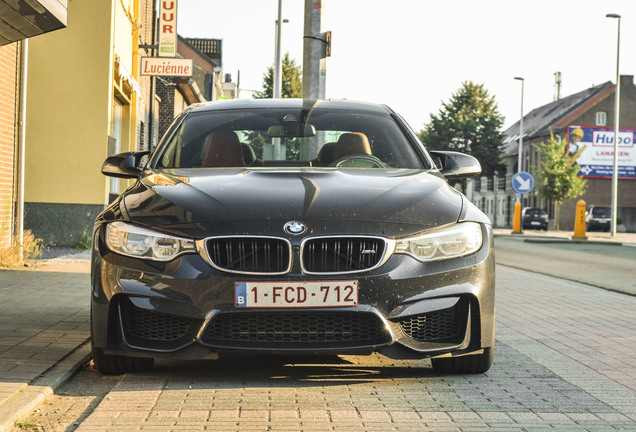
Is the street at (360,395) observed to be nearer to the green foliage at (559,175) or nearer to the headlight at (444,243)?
the headlight at (444,243)

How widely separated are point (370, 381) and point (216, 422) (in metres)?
1.18

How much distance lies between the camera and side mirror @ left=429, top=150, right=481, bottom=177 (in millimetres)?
5934

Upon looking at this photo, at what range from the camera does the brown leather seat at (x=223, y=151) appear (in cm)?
584

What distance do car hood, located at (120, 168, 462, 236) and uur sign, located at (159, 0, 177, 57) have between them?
15.7m

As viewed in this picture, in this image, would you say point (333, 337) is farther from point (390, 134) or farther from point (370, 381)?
point (390, 134)

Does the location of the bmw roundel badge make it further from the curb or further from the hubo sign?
the hubo sign

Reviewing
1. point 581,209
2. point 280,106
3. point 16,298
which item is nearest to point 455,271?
point 280,106

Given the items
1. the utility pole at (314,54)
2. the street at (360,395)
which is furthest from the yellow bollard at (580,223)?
the street at (360,395)

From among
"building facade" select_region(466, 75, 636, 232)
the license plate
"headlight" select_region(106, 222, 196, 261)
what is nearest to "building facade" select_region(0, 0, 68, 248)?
"headlight" select_region(106, 222, 196, 261)

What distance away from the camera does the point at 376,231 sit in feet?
14.9

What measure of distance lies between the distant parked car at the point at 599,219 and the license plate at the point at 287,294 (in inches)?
2052

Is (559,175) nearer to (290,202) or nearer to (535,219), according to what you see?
(535,219)

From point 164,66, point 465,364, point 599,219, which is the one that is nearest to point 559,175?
point 599,219

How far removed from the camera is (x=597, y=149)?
63750 mm
